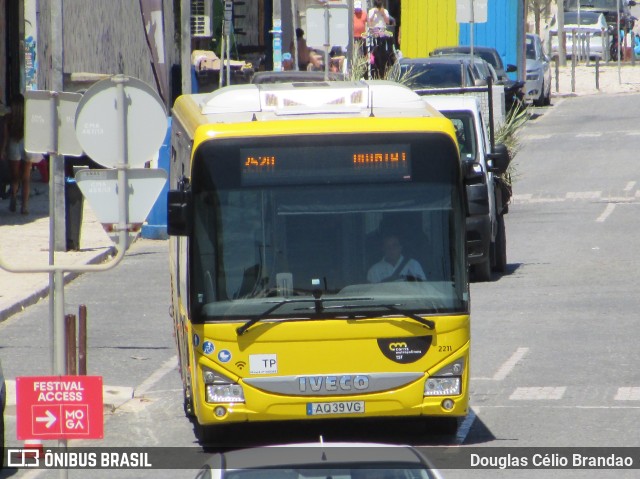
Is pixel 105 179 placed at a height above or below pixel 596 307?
above

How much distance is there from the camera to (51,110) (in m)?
10.5

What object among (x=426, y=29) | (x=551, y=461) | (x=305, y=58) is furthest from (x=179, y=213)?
(x=426, y=29)

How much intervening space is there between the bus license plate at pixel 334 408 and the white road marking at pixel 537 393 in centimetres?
245

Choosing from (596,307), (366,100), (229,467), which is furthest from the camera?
(596,307)

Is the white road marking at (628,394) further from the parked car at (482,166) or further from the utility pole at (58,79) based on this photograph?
the utility pole at (58,79)

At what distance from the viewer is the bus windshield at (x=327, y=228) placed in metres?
10.5

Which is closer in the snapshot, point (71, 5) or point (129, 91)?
point (129, 91)

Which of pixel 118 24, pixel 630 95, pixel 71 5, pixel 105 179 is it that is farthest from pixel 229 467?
pixel 630 95

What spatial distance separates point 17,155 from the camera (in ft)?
85.6

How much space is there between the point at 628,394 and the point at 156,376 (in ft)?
14.6

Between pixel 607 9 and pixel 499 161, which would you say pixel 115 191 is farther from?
pixel 607 9

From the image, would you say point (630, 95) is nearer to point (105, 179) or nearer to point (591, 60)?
point (591, 60)

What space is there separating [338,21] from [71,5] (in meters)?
7.44

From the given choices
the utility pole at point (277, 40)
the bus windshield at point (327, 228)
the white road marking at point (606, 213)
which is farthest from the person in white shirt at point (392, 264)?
the utility pole at point (277, 40)
